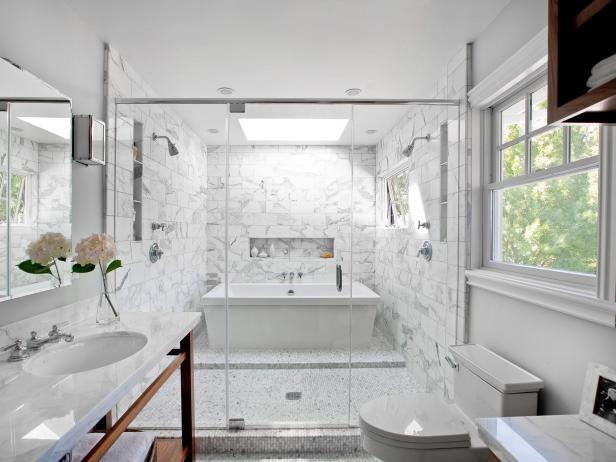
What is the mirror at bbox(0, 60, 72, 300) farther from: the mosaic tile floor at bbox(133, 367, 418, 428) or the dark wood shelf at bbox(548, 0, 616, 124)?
the dark wood shelf at bbox(548, 0, 616, 124)

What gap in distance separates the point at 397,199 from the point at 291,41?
63.9 inches

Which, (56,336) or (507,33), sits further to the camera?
(507,33)

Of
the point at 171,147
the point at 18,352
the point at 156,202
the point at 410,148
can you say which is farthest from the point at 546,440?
the point at 171,147

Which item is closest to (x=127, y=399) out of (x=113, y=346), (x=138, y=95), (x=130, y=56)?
(x=113, y=346)

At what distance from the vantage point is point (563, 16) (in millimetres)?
1024

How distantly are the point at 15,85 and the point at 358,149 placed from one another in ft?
7.56

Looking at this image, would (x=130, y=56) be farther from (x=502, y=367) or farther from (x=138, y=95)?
(x=502, y=367)

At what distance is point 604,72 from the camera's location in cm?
90

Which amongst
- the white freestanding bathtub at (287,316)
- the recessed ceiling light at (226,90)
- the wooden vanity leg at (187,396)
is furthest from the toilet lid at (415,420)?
the recessed ceiling light at (226,90)

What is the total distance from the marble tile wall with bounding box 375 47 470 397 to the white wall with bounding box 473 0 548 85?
13 cm

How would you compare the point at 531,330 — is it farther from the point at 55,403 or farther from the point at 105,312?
the point at 105,312

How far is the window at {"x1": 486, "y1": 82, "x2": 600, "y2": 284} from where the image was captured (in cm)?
149

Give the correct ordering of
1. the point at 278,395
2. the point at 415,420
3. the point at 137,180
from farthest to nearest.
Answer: the point at 278,395 < the point at 137,180 < the point at 415,420

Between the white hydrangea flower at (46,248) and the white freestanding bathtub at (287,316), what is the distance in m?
1.61
